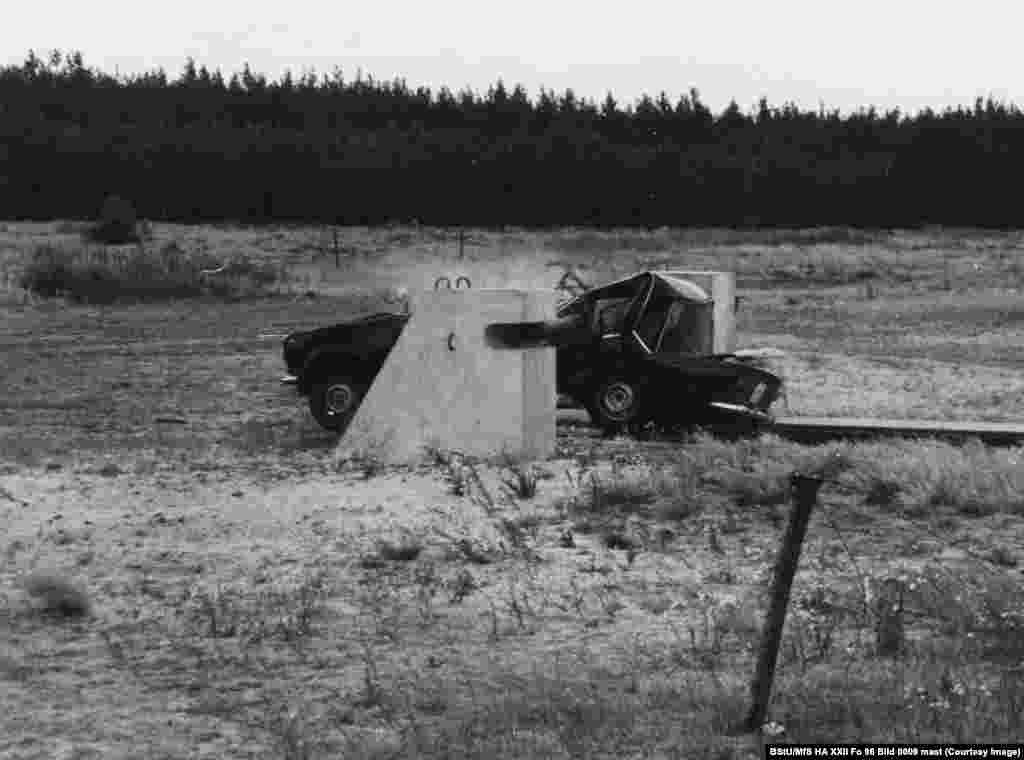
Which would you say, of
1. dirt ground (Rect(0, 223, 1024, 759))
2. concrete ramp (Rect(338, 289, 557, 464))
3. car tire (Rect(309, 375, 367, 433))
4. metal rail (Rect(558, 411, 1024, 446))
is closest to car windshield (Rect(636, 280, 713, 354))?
dirt ground (Rect(0, 223, 1024, 759))

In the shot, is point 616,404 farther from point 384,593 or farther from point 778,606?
point 778,606

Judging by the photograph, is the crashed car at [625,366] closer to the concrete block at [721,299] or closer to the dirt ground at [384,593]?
the dirt ground at [384,593]

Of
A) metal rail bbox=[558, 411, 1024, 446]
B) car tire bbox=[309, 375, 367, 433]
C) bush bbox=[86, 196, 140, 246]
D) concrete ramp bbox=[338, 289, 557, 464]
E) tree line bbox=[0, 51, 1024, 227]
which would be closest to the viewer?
concrete ramp bbox=[338, 289, 557, 464]

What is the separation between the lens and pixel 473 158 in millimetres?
77188

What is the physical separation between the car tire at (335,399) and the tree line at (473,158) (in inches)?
2117

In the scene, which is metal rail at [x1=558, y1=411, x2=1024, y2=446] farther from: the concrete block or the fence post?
the fence post

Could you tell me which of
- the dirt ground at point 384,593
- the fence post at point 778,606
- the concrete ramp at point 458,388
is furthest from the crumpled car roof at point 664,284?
the fence post at point 778,606

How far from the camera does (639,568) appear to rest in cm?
909

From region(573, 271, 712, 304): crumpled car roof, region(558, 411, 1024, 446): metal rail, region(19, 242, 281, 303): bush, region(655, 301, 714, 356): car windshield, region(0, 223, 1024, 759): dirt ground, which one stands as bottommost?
region(19, 242, 281, 303): bush

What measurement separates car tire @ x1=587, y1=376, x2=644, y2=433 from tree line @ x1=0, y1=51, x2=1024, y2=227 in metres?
54.6

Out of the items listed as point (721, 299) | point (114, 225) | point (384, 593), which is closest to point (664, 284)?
point (721, 299)

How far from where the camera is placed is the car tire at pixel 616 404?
15.4m

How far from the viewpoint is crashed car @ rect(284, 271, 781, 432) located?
15.2m

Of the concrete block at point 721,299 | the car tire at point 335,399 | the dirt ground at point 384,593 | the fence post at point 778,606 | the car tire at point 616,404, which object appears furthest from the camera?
the concrete block at point 721,299
